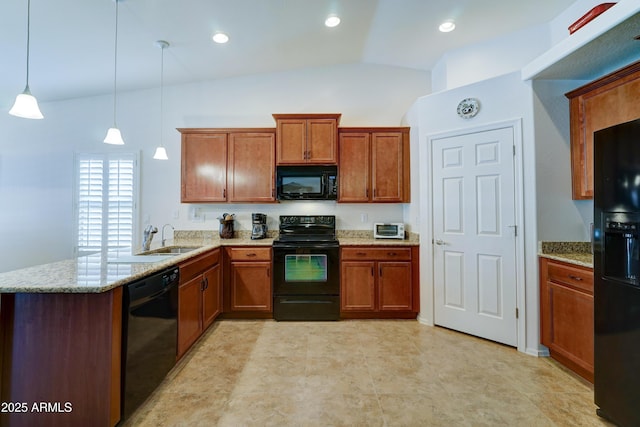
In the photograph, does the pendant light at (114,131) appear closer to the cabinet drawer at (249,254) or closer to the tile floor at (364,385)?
Result: the cabinet drawer at (249,254)

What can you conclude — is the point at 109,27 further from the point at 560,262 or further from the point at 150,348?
the point at 560,262

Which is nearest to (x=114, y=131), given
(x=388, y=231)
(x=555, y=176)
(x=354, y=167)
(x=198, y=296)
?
(x=198, y=296)

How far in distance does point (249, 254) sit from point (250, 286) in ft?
1.23

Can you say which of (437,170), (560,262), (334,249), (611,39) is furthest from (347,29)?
(560,262)

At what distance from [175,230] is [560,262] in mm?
4279

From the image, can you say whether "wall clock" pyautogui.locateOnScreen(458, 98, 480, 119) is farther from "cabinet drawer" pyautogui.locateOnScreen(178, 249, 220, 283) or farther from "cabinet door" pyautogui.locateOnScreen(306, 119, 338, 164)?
"cabinet drawer" pyautogui.locateOnScreen(178, 249, 220, 283)

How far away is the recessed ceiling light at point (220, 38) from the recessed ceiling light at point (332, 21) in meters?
1.07

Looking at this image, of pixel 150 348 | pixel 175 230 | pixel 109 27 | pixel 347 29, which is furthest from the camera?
pixel 175 230

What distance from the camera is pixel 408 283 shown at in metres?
3.25

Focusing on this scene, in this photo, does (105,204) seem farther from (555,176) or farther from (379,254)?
(555,176)

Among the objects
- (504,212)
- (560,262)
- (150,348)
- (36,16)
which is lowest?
(150,348)

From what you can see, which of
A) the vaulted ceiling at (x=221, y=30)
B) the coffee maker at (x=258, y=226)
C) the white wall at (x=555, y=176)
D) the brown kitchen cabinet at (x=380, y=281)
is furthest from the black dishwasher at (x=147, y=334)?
the white wall at (x=555, y=176)

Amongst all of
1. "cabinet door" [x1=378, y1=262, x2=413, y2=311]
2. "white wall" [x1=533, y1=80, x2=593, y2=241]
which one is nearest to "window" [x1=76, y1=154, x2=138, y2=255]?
"cabinet door" [x1=378, y1=262, x2=413, y2=311]

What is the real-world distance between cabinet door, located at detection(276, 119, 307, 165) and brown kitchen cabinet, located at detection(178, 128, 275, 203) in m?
0.14
